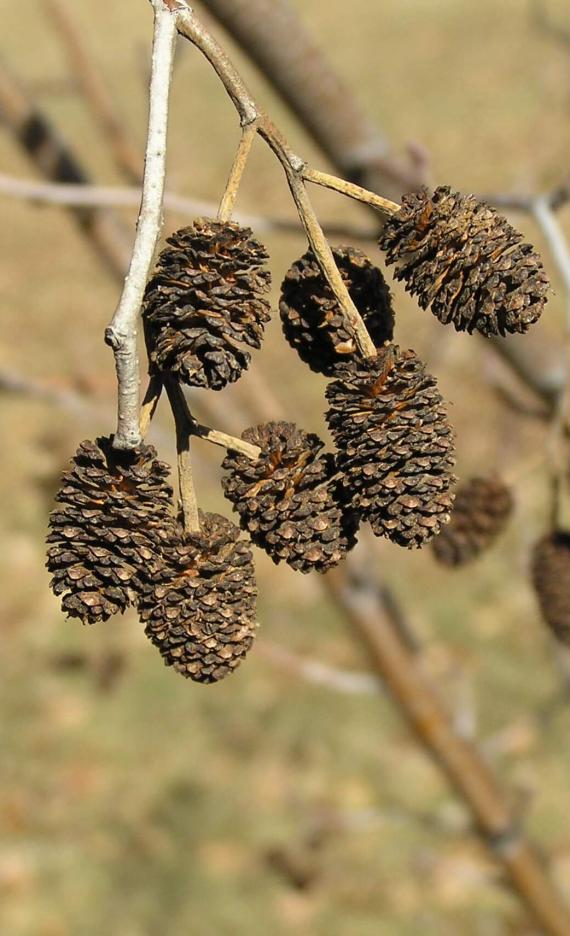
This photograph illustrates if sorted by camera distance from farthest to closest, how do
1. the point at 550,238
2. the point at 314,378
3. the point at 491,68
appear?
the point at 491,68 < the point at 314,378 < the point at 550,238

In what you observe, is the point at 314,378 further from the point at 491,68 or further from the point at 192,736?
the point at 491,68

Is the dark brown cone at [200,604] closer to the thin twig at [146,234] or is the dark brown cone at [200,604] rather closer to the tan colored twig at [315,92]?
the thin twig at [146,234]

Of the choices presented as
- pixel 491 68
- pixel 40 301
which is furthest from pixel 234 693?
pixel 491 68

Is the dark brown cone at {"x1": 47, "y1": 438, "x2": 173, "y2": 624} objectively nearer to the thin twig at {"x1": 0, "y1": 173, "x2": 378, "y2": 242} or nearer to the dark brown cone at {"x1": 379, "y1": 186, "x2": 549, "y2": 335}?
the dark brown cone at {"x1": 379, "y1": 186, "x2": 549, "y2": 335}

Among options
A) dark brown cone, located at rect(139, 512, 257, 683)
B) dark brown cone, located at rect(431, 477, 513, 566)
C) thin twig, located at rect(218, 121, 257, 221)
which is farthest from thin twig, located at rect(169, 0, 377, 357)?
dark brown cone, located at rect(431, 477, 513, 566)

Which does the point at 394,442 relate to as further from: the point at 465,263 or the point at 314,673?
the point at 314,673
